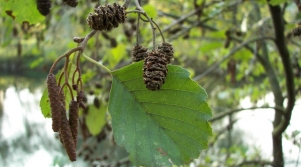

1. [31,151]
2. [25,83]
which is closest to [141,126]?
[31,151]

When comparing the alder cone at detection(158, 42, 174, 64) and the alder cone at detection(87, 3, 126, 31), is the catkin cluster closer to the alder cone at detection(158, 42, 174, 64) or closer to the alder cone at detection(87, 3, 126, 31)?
the alder cone at detection(87, 3, 126, 31)

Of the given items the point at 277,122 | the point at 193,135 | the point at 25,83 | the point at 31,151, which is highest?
the point at 25,83

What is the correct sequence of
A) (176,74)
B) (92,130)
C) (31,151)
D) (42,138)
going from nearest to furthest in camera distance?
(176,74) < (92,130) < (31,151) < (42,138)

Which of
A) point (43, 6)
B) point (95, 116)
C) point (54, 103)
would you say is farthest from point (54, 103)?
point (95, 116)

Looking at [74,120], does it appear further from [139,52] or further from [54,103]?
[139,52]

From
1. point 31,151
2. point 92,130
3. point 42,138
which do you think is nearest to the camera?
point 92,130

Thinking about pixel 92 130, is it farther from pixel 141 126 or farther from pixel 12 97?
pixel 12 97

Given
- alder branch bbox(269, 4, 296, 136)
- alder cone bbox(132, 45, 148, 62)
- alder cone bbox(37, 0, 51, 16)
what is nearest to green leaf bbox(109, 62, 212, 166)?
alder cone bbox(132, 45, 148, 62)

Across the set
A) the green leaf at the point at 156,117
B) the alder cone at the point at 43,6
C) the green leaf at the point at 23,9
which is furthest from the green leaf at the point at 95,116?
the green leaf at the point at 156,117
